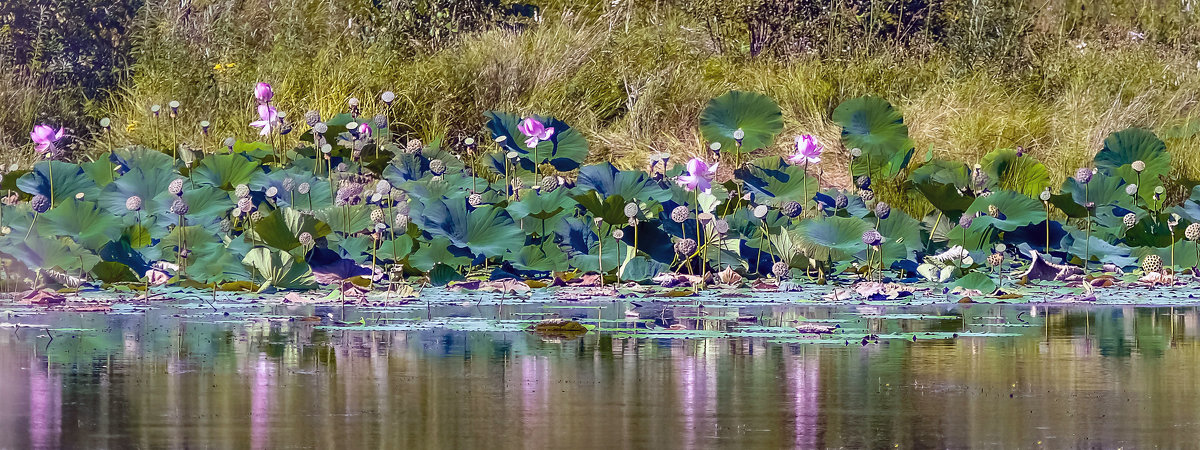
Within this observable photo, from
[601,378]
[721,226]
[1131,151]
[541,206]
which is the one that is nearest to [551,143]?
[541,206]

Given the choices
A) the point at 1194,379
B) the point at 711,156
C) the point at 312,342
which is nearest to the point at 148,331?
the point at 312,342

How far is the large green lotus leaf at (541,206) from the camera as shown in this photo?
733cm

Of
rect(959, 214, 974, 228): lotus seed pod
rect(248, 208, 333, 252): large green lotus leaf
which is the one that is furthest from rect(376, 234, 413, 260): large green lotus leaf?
rect(959, 214, 974, 228): lotus seed pod

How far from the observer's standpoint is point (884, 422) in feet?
13.3

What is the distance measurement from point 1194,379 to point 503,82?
7697 mm

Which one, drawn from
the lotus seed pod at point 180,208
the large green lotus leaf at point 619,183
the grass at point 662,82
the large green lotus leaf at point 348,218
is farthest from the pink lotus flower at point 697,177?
the grass at point 662,82

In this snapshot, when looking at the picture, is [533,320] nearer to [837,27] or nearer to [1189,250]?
[1189,250]

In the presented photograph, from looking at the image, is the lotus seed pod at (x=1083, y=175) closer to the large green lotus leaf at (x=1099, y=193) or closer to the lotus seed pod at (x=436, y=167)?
the large green lotus leaf at (x=1099, y=193)

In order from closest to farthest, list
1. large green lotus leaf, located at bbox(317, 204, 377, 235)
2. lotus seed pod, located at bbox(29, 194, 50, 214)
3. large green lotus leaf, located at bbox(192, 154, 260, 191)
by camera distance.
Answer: lotus seed pod, located at bbox(29, 194, 50, 214) < large green lotus leaf, located at bbox(317, 204, 377, 235) < large green lotus leaf, located at bbox(192, 154, 260, 191)

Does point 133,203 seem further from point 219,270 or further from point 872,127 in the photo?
point 872,127

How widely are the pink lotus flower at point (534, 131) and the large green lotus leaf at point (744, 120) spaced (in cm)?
74

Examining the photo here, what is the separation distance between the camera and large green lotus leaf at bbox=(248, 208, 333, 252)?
680 centimetres

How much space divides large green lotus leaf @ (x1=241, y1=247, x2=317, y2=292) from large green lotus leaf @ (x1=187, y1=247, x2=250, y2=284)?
10 centimetres

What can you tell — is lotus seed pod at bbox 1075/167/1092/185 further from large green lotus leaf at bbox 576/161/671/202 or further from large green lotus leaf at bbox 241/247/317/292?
large green lotus leaf at bbox 241/247/317/292
